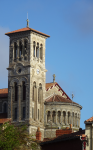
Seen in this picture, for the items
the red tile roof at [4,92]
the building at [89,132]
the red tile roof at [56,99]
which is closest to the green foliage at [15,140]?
the building at [89,132]

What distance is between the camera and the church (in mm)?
107625

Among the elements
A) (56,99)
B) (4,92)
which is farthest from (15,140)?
(4,92)

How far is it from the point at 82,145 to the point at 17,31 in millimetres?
51910

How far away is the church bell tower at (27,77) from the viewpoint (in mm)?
107188

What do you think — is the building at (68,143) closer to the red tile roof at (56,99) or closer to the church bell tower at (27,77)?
the church bell tower at (27,77)

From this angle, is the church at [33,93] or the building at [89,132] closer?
the building at [89,132]

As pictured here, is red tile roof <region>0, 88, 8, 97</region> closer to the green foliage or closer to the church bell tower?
the church bell tower

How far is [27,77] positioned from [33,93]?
3.02 m

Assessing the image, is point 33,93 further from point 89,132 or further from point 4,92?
point 89,132

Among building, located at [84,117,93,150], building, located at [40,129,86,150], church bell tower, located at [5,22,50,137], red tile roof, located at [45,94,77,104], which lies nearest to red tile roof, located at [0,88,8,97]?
church bell tower, located at [5,22,50,137]

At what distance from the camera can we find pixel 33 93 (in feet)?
355

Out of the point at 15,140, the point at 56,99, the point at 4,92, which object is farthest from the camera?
the point at 4,92

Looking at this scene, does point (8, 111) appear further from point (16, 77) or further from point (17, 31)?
point (17, 31)

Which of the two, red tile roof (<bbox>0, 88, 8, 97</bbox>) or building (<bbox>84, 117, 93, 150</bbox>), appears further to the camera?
red tile roof (<bbox>0, 88, 8, 97</bbox>)
